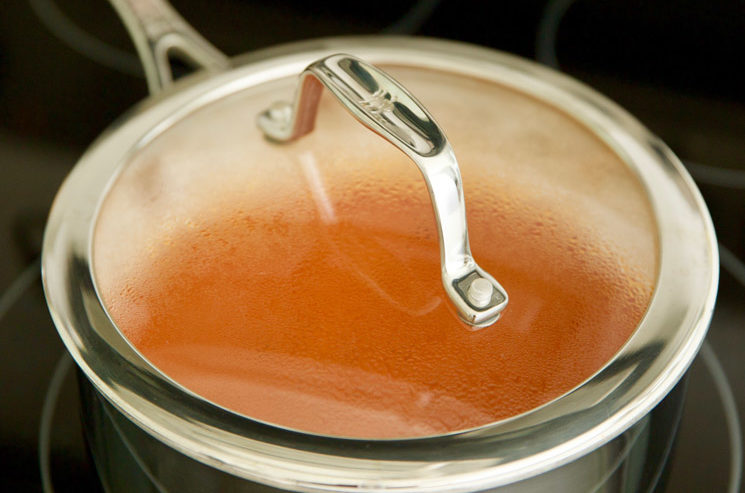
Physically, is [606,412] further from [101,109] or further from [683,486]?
[101,109]

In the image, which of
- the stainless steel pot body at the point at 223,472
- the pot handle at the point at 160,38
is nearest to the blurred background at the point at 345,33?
the stainless steel pot body at the point at 223,472

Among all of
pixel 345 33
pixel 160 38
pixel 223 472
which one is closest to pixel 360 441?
pixel 223 472

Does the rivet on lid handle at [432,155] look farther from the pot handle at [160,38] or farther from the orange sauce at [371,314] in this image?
the pot handle at [160,38]

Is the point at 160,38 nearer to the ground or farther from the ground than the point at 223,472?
farther from the ground

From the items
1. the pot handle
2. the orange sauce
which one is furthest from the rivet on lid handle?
the pot handle

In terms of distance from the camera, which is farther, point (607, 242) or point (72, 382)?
point (72, 382)

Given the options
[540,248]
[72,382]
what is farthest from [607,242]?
[72,382]

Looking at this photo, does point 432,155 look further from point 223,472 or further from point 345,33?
point 345,33
